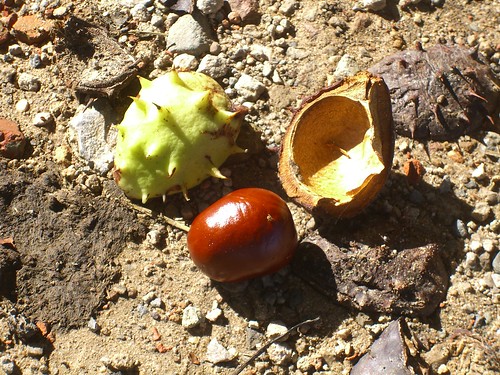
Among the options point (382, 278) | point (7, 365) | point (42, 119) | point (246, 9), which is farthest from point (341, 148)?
point (7, 365)

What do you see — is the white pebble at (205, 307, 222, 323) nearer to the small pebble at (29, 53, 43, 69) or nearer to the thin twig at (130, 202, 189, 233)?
the thin twig at (130, 202, 189, 233)

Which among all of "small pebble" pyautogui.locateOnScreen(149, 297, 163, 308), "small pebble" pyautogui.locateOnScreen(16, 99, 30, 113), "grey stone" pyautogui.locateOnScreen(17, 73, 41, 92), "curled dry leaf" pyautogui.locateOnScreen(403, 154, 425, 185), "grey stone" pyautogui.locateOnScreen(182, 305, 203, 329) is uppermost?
"grey stone" pyautogui.locateOnScreen(17, 73, 41, 92)

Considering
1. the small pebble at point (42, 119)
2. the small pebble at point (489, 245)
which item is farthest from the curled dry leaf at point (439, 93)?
the small pebble at point (42, 119)

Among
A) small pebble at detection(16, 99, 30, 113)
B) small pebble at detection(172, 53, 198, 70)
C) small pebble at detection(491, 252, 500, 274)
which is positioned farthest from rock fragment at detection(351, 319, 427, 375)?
small pebble at detection(16, 99, 30, 113)

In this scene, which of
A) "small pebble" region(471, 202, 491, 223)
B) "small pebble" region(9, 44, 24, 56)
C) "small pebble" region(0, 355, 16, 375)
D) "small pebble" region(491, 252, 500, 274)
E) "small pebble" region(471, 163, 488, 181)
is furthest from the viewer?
"small pebble" region(9, 44, 24, 56)

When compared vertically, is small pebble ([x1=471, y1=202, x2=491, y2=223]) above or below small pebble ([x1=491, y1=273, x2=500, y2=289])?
above

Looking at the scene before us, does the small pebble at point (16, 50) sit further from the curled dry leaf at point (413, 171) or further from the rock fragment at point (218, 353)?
the curled dry leaf at point (413, 171)
